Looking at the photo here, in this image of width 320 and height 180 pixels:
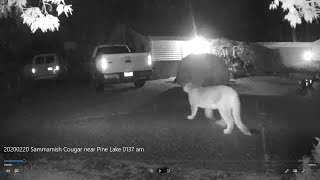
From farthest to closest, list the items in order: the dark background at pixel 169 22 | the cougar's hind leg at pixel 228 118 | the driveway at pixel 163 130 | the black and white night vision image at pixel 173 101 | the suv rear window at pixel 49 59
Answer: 1. the dark background at pixel 169 22
2. the suv rear window at pixel 49 59
3. the cougar's hind leg at pixel 228 118
4. the driveway at pixel 163 130
5. the black and white night vision image at pixel 173 101

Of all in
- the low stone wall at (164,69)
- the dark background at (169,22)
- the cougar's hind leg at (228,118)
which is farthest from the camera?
the dark background at (169,22)

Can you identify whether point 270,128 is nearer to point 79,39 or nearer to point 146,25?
point 146,25

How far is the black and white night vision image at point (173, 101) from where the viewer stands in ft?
22.8

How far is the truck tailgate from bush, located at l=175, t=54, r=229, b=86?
2.15 m

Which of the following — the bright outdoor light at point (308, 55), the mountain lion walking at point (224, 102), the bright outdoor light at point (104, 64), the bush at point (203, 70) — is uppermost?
the bright outdoor light at point (308, 55)

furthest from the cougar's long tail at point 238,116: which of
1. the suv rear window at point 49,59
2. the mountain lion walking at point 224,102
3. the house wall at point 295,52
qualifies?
the house wall at point 295,52

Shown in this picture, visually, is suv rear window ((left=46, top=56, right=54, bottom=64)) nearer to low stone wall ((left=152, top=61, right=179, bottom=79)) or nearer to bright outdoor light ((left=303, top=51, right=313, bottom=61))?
low stone wall ((left=152, top=61, right=179, bottom=79))

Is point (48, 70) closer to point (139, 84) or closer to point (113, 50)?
point (113, 50)

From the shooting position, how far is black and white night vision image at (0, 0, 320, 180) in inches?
274

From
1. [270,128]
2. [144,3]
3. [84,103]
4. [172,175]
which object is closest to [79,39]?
[144,3]

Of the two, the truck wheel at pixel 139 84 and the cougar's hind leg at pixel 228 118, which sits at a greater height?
the truck wheel at pixel 139 84

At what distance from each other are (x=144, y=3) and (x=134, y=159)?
2622cm

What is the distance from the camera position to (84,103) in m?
15.4

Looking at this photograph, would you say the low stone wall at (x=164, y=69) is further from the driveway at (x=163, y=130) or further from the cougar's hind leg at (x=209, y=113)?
the cougar's hind leg at (x=209, y=113)
